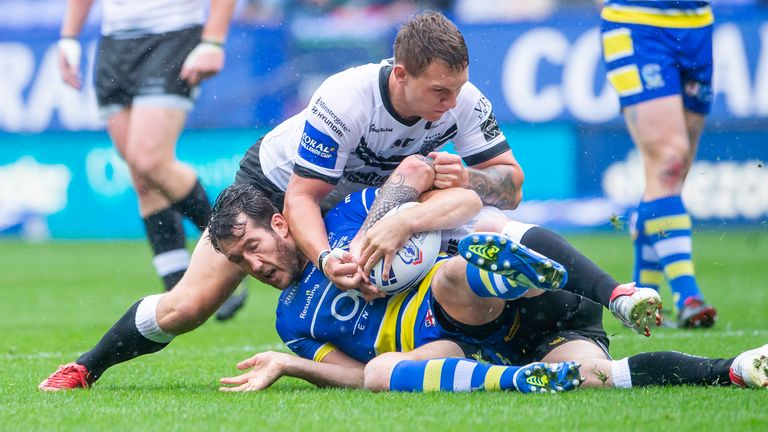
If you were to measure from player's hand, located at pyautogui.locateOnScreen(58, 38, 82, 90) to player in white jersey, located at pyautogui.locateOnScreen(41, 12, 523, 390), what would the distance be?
2.72 meters

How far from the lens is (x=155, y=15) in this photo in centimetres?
682

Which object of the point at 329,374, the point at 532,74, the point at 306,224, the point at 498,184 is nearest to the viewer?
the point at 329,374

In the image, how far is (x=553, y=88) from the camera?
12.2 meters

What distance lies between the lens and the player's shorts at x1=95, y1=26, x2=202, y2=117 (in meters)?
6.57

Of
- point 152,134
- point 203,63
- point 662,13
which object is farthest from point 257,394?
point 662,13

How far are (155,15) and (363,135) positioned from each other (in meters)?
2.85

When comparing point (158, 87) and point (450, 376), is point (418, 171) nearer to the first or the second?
point (450, 376)

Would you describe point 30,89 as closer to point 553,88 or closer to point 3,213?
point 3,213

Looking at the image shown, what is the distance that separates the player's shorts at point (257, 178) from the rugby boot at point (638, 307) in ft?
5.03

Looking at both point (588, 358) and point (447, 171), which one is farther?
point (447, 171)

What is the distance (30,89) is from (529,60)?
5.49 m

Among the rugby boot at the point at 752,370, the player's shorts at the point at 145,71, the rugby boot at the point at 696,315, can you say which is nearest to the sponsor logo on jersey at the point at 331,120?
the rugby boot at the point at 752,370

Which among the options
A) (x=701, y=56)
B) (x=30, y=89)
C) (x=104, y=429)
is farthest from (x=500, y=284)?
(x=30, y=89)

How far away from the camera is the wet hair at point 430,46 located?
13.3ft
